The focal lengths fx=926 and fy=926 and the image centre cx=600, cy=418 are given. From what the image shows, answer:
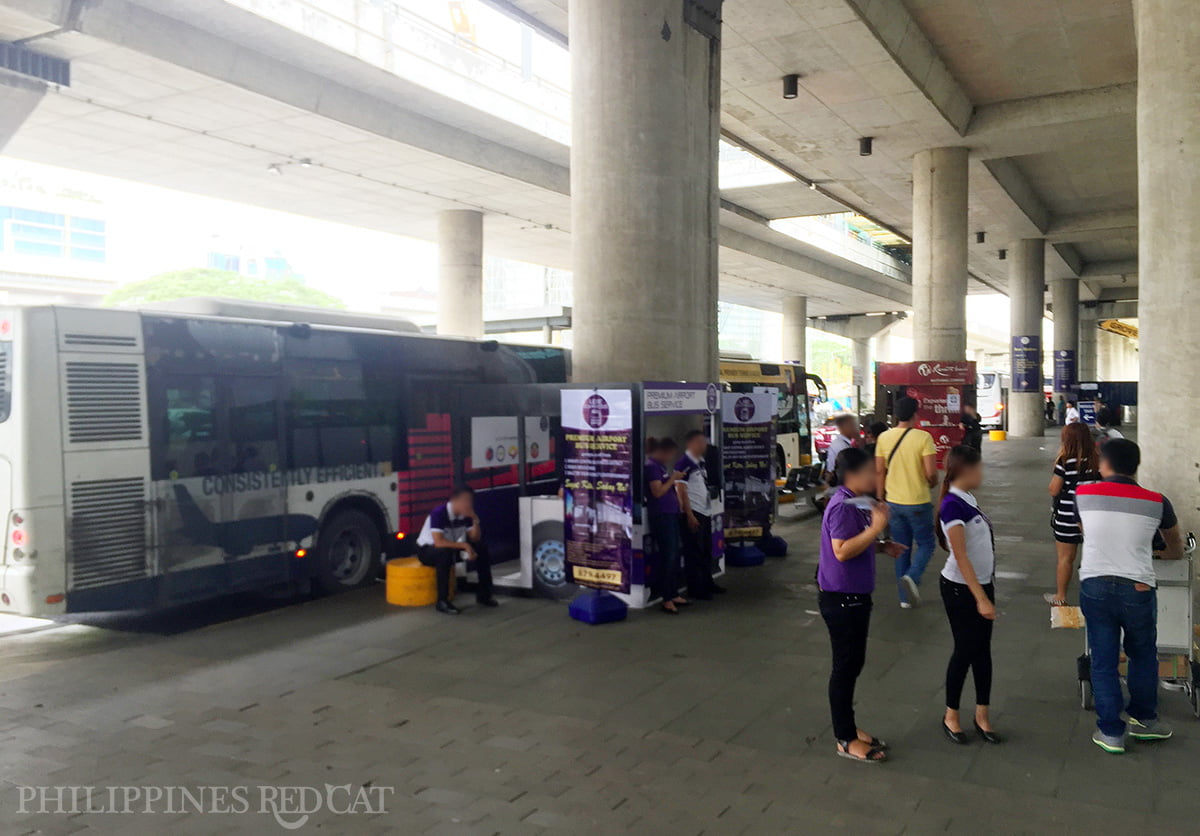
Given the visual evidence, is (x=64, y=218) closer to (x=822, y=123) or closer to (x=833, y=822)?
(x=822, y=123)

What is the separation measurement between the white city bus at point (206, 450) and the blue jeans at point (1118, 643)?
7541 mm

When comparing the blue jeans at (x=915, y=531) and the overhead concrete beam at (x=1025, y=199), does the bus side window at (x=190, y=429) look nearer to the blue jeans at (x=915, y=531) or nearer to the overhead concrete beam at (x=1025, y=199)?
the blue jeans at (x=915, y=531)

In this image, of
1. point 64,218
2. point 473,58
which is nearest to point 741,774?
point 473,58

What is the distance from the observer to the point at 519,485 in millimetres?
12562

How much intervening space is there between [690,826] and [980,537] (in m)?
2.41

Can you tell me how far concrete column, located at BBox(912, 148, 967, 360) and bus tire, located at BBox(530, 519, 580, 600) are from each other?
1692 cm

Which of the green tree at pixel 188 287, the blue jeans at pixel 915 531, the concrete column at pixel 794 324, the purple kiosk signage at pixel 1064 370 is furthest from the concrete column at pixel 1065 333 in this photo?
the green tree at pixel 188 287

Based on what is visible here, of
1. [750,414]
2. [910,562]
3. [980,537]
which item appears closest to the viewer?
[980,537]

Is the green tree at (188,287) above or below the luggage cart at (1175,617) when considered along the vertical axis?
above

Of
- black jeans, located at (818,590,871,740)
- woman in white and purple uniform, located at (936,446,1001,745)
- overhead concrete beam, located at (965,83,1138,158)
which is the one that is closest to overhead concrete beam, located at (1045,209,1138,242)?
overhead concrete beam, located at (965,83,1138,158)

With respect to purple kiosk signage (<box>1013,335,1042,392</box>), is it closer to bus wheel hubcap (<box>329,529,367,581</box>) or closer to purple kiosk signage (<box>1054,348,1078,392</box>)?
purple kiosk signage (<box>1054,348,1078,392</box>)

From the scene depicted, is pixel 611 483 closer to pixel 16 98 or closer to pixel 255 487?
pixel 255 487

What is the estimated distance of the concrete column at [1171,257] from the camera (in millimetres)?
6965

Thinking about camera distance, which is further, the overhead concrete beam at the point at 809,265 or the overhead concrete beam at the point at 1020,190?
the overhead concrete beam at the point at 809,265
